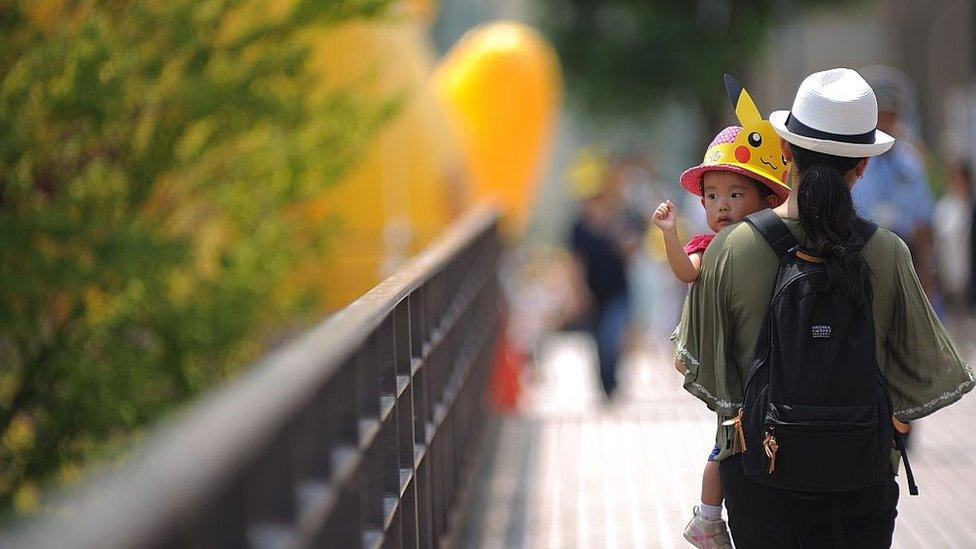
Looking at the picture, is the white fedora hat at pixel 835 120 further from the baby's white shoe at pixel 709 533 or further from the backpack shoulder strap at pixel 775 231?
the baby's white shoe at pixel 709 533

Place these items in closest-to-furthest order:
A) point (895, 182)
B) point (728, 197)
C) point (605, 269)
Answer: point (728, 197), point (895, 182), point (605, 269)

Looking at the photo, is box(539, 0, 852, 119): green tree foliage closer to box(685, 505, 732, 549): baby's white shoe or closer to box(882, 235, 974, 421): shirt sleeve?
box(685, 505, 732, 549): baby's white shoe

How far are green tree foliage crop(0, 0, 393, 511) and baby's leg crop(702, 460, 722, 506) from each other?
415cm

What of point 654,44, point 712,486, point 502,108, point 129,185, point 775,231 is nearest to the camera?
point 775,231

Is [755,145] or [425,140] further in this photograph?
[425,140]

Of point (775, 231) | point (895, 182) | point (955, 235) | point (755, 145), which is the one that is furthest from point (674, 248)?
point (955, 235)

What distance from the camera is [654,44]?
3516cm

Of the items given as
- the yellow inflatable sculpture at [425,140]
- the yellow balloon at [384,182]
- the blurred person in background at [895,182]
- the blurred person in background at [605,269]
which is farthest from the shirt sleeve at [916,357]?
the yellow balloon at [384,182]

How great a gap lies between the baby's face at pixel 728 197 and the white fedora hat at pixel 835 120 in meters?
0.20

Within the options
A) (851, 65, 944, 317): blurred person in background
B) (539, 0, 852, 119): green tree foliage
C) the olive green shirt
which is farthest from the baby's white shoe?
(539, 0, 852, 119): green tree foliage

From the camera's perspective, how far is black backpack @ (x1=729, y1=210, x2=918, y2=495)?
369cm

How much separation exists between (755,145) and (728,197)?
145 mm

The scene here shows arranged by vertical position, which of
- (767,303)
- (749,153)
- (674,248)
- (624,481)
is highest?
(749,153)

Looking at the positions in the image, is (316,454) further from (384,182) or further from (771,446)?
(384,182)
